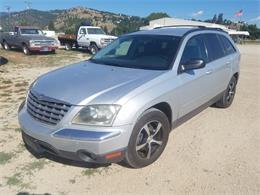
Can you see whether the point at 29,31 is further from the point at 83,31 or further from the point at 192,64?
the point at 192,64

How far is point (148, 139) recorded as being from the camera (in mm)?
3859

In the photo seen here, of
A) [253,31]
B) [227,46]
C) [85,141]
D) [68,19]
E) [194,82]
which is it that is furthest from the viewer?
[68,19]

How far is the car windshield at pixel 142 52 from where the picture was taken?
14.4ft

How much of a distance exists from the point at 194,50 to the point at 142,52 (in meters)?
0.86

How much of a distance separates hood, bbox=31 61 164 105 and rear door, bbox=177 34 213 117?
53 centimetres

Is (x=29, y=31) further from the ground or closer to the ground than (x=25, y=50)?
further from the ground

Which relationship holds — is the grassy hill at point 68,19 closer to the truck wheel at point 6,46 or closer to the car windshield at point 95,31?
the truck wheel at point 6,46

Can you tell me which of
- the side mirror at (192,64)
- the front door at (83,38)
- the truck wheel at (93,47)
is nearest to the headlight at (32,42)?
the front door at (83,38)

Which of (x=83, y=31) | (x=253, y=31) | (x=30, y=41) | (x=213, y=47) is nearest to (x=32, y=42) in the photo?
(x=30, y=41)

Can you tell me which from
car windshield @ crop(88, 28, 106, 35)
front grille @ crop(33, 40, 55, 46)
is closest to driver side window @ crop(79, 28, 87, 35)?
car windshield @ crop(88, 28, 106, 35)

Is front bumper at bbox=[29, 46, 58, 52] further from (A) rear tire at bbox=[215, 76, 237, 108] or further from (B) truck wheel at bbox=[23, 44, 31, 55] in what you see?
(A) rear tire at bbox=[215, 76, 237, 108]

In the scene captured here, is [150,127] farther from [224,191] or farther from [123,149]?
[224,191]

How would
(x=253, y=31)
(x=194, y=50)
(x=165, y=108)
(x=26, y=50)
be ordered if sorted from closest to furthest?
(x=165, y=108) < (x=194, y=50) < (x=26, y=50) < (x=253, y=31)

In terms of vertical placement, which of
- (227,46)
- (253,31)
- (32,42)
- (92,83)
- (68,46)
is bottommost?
(253,31)
